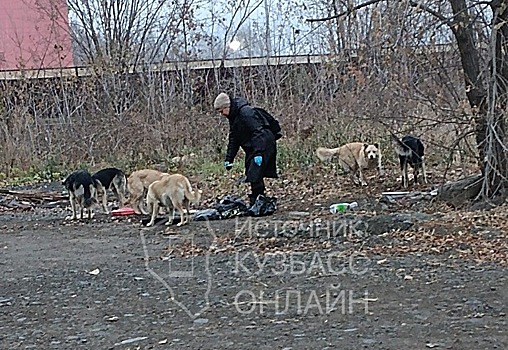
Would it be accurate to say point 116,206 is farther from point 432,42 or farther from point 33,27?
point 33,27

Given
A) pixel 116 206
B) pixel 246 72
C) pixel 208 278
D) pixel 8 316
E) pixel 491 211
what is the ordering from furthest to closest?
pixel 246 72, pixel 116 206, pixel 491 211, pixel 208 278, pixel 8 316

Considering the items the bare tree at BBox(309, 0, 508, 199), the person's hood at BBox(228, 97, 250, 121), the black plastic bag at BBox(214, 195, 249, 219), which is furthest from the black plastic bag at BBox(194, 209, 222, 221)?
the bare tree at BBox(309, 0, 508, 199)

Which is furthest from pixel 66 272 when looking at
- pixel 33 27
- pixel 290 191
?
pixel 33 27

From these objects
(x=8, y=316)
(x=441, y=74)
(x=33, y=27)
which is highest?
(x=33, y=27)

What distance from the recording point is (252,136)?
34.3ft

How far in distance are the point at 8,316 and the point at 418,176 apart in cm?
805

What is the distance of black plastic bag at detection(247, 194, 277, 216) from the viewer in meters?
10.2

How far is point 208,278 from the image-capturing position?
662cm

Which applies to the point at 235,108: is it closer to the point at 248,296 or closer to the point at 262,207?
the point at 262,207

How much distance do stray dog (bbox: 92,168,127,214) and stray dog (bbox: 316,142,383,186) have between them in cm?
366

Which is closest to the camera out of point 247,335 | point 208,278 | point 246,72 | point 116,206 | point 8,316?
point 247,335

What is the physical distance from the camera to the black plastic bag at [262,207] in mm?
10203

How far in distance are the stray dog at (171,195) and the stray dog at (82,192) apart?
147 centimetres

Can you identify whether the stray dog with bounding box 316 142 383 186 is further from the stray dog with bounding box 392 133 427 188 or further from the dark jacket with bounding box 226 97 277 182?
the dark jacket with bounding box 226 97 277 182
